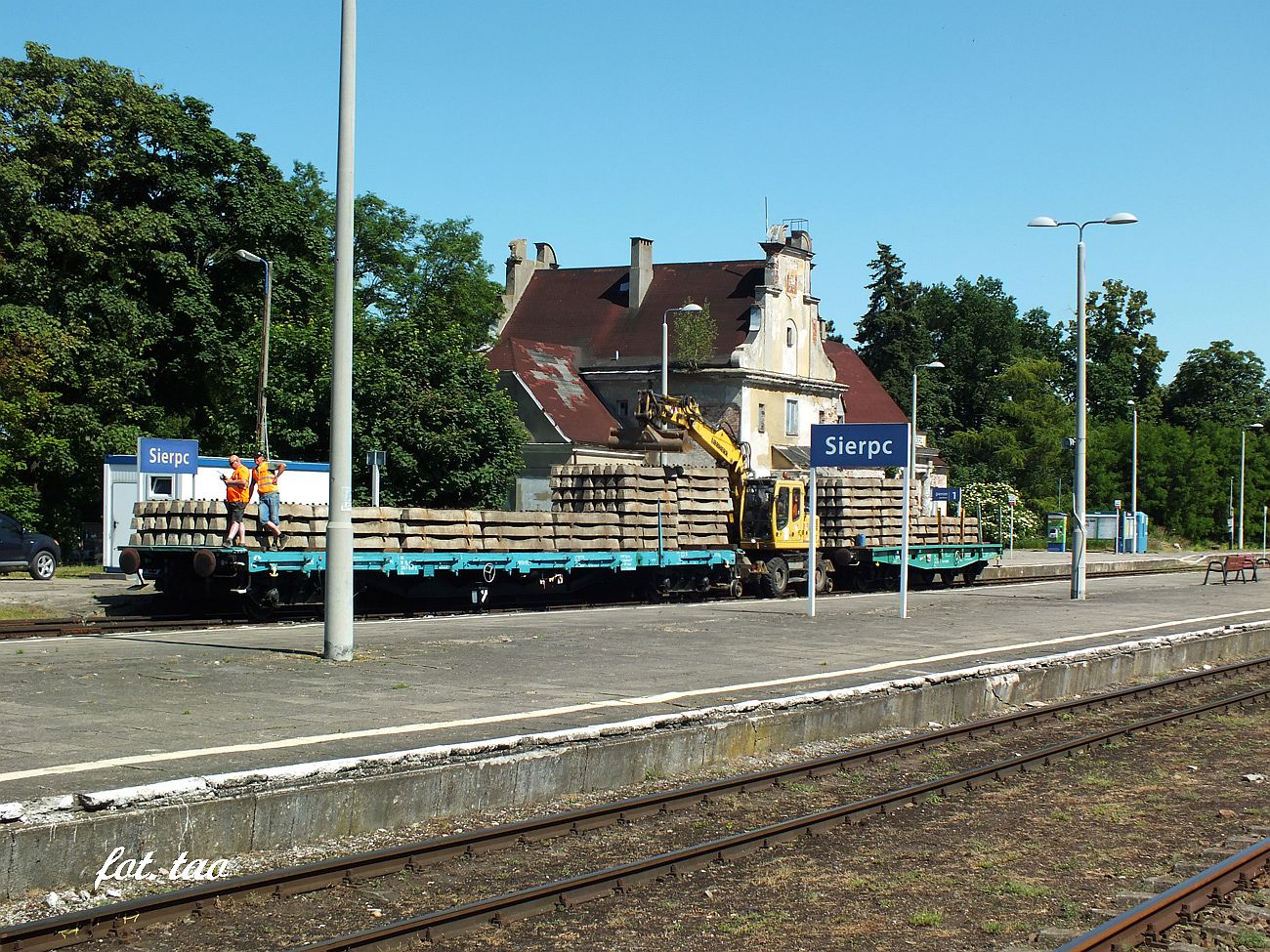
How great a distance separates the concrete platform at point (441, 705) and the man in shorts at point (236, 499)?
2.38 metres

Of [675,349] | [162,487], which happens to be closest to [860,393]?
[675,349]

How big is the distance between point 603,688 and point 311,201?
172ft

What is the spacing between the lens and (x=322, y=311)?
46.8 metres

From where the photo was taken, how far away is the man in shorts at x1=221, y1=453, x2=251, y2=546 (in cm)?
2100

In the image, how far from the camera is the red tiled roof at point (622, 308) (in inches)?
2566

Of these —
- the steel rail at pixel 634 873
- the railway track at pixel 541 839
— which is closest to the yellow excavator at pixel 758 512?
Result: the railway track at pixel 541 839

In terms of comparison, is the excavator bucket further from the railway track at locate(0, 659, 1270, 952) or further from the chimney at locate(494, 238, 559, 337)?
the chimney at locate(494, 238, 559, 337)

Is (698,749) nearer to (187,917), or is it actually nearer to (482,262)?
(187,917)

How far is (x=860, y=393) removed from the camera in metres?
78.4

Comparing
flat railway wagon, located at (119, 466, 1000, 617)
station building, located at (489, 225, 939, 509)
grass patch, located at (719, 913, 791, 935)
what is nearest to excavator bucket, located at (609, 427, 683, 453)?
flat railway wagon, located at (119, 466, 1000, 617)

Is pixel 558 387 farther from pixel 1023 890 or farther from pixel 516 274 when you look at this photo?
pixel 1023 890

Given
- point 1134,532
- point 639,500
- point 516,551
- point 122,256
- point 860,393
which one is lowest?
point 1134,532

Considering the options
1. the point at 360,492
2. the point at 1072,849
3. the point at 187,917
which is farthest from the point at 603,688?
the point at 360,492

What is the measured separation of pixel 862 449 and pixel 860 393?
56071 millimetres
